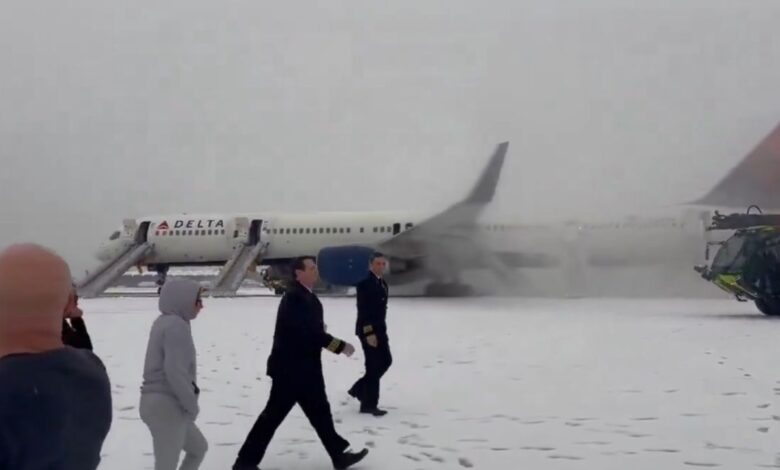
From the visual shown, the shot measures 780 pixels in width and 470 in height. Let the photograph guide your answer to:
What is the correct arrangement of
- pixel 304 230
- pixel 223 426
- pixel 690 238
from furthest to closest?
pixel 304 230 < pixel 690 238 < pixel 223 426

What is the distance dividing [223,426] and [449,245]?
23000mm

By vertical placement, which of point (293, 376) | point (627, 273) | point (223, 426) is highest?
point (293, 376)

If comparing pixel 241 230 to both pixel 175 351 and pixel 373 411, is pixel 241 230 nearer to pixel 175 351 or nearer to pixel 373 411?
pixel 373 411

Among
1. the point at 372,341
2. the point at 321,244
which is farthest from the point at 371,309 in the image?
the point at 321,244

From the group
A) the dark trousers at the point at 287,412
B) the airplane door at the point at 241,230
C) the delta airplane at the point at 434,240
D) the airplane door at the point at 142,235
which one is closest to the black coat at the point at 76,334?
the dark trousers at the point at 287,412

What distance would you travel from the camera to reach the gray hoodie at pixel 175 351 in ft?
16.0

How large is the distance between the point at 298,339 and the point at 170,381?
51.7 inches

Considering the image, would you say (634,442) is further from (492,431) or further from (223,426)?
(223,426)

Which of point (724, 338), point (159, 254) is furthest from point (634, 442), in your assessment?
point (159, 254)

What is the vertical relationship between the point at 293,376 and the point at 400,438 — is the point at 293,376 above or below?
above

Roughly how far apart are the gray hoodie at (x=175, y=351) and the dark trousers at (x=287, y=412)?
937mm

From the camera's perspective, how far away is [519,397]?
8.57 meters

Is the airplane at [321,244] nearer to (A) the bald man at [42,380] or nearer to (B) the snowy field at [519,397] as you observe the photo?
(B) the snowy field at [519,397]

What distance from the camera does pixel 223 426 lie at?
24.2 ft
